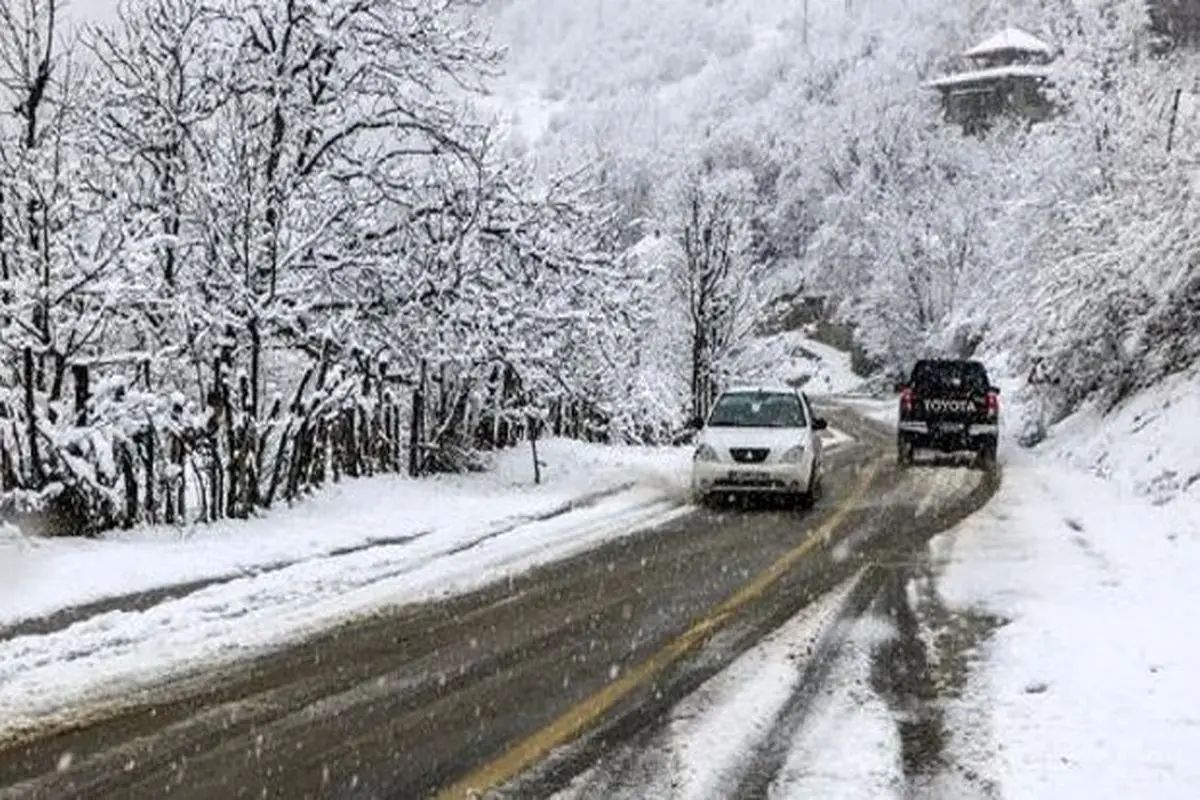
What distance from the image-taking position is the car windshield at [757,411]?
20.2m

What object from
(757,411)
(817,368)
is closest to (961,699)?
(757,411)

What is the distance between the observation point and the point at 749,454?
18844 mm

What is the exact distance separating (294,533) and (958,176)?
248ft

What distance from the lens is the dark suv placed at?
90.9ft

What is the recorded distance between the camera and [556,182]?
24.3 metres

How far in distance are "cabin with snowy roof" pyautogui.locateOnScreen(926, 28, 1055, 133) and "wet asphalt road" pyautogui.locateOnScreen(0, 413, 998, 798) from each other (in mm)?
95074

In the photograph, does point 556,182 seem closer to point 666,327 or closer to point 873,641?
point 873,641

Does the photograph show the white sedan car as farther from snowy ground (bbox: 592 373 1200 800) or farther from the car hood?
snowy ground (bbox: 592 373 1200 800)

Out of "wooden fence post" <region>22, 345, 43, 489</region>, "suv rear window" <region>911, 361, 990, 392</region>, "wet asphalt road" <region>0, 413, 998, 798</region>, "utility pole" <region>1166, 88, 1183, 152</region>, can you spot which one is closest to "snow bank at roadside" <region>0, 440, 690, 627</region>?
"wooden fence post" <region>22, 345, 43, 489</region>

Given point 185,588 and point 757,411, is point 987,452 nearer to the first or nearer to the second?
point 757,411

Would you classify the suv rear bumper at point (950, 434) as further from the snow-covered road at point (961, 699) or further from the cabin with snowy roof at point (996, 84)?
the cabin with snowy roof at point (996, 84)

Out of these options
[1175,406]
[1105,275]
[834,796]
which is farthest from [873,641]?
[1105,275]

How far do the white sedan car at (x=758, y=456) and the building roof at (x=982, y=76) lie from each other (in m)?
87.4

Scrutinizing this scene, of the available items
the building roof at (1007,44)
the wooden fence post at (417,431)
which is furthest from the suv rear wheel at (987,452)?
the building roof at (1007,44)
